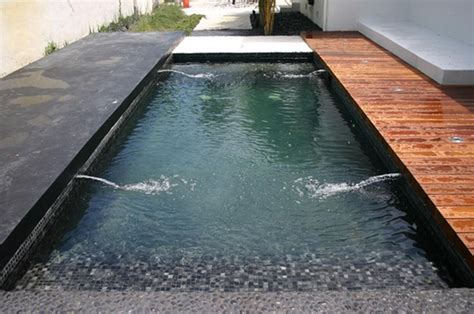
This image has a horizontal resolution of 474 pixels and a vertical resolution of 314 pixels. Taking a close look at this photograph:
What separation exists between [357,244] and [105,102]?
289 centimetres

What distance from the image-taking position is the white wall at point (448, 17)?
20.8 ft

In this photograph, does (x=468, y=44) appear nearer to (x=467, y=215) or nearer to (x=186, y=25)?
(x=467, y=215)

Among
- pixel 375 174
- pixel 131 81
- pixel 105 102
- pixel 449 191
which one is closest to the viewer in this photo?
pixel 449 191

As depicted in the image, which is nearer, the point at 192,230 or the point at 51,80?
the point at 192,230

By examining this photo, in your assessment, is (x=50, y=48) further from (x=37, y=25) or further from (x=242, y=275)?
(x=242, y=275)

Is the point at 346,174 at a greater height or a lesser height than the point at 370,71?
lesser

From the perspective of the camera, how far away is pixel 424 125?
406 cm

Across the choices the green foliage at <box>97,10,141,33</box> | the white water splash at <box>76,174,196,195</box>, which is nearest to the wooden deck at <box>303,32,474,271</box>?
the white water splash at <box>76,174,196,195</box>

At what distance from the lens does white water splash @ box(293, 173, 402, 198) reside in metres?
3.56

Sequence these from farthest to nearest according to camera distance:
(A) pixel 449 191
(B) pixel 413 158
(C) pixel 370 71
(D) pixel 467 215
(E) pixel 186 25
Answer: (E) pixel 186 25, (C) pixel 370 71, (B) pixel 413 158, (A) pixel 449 191, (D) pixel 467 215

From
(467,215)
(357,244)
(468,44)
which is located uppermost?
(468,44)

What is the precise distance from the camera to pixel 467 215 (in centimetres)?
267

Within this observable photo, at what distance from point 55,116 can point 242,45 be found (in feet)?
15.2

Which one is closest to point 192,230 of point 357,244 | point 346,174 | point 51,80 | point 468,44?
point 357,244
